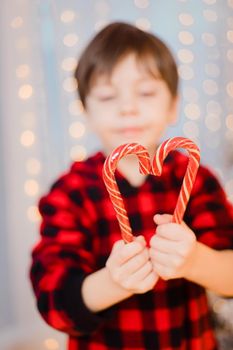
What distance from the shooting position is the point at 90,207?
0.73m

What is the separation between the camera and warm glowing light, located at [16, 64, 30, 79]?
3.72 feet

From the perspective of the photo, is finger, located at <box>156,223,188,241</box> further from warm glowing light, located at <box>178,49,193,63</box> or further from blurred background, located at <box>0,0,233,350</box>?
warm glowing light, located at <box>178,49,193,63</box>

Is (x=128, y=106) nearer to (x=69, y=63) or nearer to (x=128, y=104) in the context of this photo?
(x=128, y=104)

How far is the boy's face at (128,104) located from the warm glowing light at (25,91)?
17.6 inches

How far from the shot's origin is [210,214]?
28.7 inches

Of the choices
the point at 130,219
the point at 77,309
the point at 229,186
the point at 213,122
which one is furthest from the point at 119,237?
the point at 213,122

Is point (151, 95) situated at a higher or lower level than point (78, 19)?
lower

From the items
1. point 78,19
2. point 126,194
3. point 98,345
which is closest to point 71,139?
point 78,19

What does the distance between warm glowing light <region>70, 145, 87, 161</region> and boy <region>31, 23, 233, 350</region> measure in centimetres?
42

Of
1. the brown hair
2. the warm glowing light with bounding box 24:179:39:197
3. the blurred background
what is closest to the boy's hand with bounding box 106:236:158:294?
the brown hair

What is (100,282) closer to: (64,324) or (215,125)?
(64,324)

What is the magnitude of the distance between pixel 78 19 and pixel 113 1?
0.10m

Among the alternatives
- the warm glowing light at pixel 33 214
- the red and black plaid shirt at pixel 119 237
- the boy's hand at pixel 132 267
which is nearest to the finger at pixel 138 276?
the boy's hand at pixel 132 267

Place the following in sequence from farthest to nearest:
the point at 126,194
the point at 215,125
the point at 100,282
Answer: the point at 215,125 → the point at 126,194 → the point at 100,282
